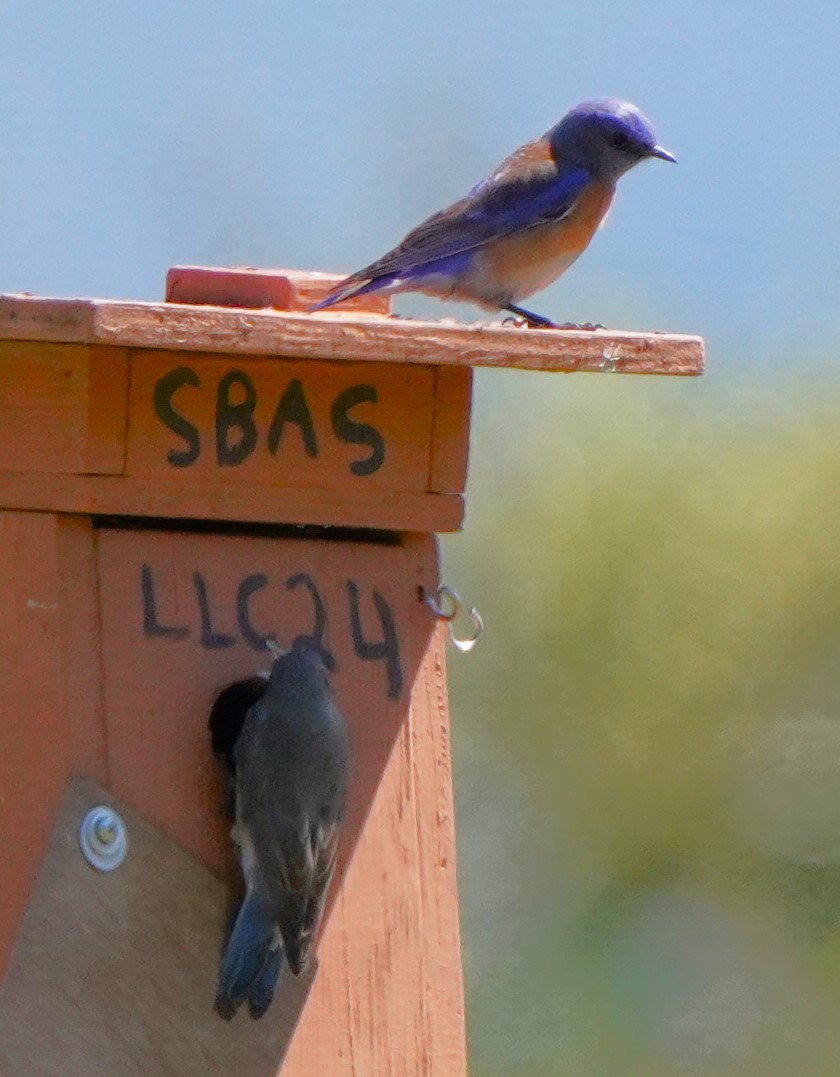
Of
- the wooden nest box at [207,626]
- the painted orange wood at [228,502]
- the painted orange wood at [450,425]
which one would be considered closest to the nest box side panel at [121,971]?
the wooden nest box at [207,626]

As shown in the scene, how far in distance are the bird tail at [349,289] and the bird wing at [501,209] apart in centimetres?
20

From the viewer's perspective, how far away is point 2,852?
3.24 m

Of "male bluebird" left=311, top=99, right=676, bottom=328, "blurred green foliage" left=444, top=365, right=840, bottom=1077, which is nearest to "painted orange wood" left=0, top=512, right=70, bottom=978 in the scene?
"male bluebird" left=311, top=99, right=676, bottom=328

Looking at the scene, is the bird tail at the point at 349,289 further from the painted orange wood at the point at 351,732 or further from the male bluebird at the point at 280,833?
the male bluebird at the point at 280,833

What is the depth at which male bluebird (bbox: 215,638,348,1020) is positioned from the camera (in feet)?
10.9

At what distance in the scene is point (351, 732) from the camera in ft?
12.0

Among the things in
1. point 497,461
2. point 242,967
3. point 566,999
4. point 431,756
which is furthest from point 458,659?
point 242,967

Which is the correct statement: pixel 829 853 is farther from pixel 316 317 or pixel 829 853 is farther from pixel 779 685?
pixel 316 317

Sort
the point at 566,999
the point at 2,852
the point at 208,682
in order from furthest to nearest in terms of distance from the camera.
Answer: the point at 566,999
the point at 208,682
the point at 2,852

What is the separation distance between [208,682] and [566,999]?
3349 mm

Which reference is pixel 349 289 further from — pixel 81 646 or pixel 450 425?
pixel 81 646

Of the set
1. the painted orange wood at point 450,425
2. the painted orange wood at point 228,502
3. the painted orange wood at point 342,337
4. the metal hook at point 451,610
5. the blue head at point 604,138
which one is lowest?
the metal hook at point 451,610

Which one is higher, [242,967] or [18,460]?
[18,460]

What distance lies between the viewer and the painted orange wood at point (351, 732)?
3.39 metres
